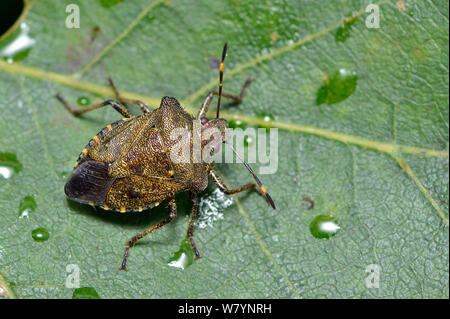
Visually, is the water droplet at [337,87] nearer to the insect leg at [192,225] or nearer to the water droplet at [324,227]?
the water droplet at [324,227]

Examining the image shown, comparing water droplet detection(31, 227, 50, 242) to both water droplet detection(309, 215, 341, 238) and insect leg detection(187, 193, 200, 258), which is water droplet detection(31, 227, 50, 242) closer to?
insect leg detection(187, 193, 200, 258)

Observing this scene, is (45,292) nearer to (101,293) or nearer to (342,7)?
(101,293)

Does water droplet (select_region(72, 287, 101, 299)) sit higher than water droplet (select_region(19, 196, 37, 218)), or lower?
lower

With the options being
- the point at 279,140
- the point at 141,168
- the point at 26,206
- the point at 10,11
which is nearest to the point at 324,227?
the point at 279,140

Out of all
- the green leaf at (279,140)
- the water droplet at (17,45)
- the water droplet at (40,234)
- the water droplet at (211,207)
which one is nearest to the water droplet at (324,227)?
the green leaf at (279,140)

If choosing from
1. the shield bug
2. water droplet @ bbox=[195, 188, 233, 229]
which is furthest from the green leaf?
the shield bug
